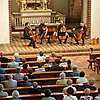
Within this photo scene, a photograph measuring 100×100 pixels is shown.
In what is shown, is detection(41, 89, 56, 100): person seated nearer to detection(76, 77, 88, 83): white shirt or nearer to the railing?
detection(76, 77, 88, 83): white shirt

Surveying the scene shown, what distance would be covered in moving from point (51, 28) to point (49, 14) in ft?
12.1

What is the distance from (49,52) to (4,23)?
333 centimetres

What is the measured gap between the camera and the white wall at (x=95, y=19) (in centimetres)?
1973

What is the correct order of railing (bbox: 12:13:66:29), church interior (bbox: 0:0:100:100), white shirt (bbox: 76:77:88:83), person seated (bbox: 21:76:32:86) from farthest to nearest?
railing (bbox: 12:13:66:29) → white shirt (bbox: 76:77:88:83) → person seated (bbox: 21:76:32:86) → church interior (bbox: 0:0:100:100)

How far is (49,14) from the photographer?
22.5 meters

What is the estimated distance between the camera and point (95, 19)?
19.9m

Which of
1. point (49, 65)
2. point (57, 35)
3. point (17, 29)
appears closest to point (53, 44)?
point (57, 35)

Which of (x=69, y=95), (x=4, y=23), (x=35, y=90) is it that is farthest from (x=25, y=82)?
(x=4, y=23)

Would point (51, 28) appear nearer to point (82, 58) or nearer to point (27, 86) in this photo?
point (82, 58)

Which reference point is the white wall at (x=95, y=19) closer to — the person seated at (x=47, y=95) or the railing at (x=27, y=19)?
the railing at (x=27, y=19)

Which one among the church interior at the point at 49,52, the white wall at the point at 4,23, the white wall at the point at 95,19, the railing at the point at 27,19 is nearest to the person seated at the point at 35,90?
the church interior at the point at 49,52

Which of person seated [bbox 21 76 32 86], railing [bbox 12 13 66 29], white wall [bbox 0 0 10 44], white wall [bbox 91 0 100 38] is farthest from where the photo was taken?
railing [bbox 12 13 66 29]

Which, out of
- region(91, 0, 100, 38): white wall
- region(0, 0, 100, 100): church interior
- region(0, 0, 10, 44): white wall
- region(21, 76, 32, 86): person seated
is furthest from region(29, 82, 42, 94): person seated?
region(91, 0, 100, 38): white wall

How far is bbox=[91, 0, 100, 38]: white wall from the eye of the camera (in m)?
19.7
